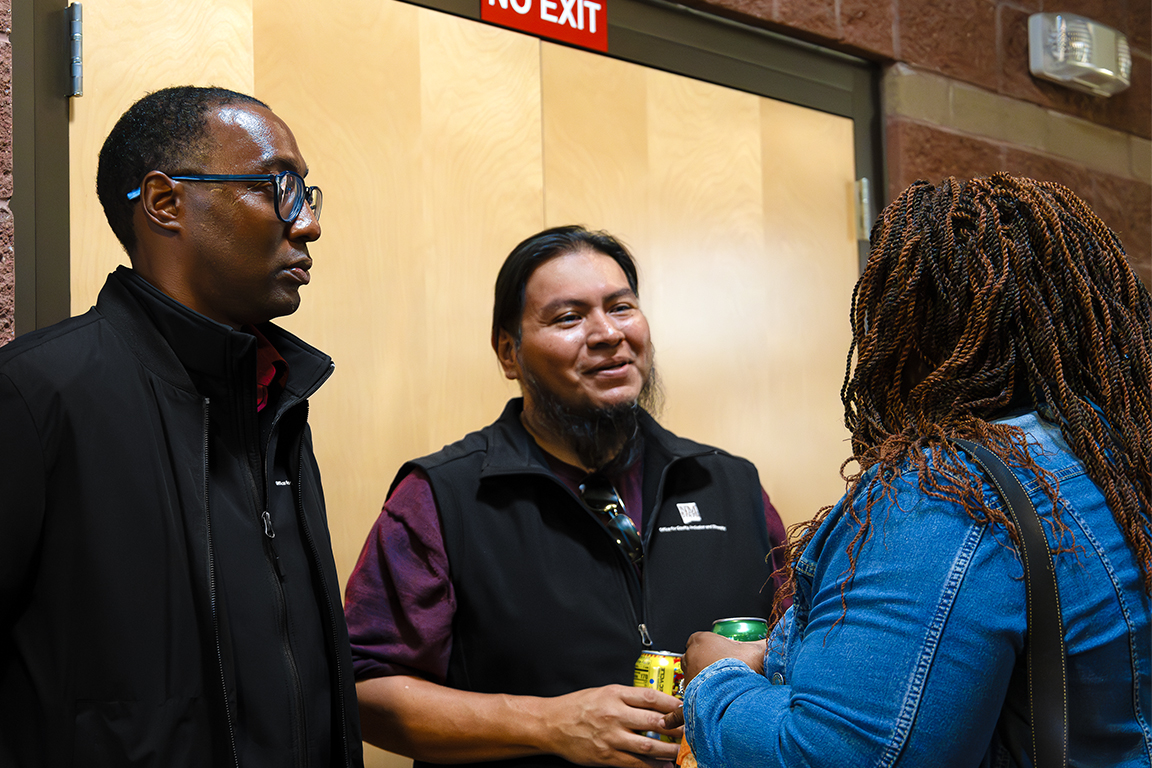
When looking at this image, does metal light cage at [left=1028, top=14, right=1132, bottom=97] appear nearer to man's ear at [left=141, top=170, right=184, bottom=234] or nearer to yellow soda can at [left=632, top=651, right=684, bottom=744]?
yellow soda can at [left=632, top=651, right=684, bottom=744]

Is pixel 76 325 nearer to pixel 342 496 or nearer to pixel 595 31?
pixel 342 496

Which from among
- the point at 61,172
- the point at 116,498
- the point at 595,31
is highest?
the point at 595,31

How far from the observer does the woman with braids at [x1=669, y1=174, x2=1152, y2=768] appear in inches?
40.0

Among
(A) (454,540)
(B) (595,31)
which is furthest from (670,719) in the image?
(B) (595,31)

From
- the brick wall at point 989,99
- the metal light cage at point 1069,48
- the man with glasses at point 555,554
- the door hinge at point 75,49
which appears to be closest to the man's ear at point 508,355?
the man with glasses at point 555,554

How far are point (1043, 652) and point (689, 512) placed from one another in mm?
972

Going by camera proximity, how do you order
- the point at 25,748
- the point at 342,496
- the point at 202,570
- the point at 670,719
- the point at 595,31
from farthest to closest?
1. the point at 595,31
2. the point at 342,496
3. the point at 670,719
4. the point at 202,570
5. the point at 25,748

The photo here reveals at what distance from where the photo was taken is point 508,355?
6.92 ft

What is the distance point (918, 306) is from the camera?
1183mm

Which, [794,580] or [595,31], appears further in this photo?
[595,31]

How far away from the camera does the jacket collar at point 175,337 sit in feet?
4.37

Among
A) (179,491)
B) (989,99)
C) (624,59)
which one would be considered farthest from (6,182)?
(989,99)

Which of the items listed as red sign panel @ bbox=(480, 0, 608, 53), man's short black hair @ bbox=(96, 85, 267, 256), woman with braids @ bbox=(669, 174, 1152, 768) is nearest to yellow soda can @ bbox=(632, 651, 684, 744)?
woman with braids @ bbox=(669, 174, 1152, 768)

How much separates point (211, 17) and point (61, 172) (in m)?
0.42
